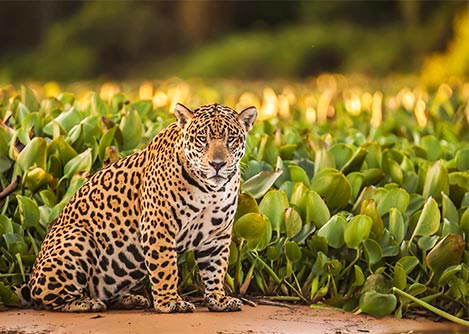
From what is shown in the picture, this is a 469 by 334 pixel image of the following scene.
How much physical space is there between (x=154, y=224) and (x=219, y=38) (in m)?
28.8

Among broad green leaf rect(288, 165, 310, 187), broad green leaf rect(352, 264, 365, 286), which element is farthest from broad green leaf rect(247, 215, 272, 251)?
broad green leaf rect(288, 165, 310, 187)

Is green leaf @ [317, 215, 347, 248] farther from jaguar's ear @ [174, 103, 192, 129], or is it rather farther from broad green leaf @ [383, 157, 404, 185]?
jaguar's ear @ [174, 103, 192, 129]

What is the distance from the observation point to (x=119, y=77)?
32.2 m

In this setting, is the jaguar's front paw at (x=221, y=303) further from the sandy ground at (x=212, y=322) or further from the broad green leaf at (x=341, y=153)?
the broad green leaf at (x=341, y=153)

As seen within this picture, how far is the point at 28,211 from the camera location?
7180 millimetres

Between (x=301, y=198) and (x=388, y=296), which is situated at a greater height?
(x=301, y=198)

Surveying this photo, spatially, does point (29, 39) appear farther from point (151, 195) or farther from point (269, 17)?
point (151, 195)

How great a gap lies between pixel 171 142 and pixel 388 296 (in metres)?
1.60

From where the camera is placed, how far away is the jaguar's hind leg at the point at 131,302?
6.77 meters

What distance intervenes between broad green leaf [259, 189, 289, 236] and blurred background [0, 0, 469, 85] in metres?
22.1

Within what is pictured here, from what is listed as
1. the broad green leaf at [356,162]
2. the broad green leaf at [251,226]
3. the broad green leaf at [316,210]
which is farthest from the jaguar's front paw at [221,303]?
the broad green leaf at [356,162]

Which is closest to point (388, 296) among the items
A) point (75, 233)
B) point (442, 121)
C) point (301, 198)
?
point (301, 198)

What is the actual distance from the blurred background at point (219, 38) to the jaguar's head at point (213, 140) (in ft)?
75.6

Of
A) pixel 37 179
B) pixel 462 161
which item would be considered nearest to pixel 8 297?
pixel 37 179
